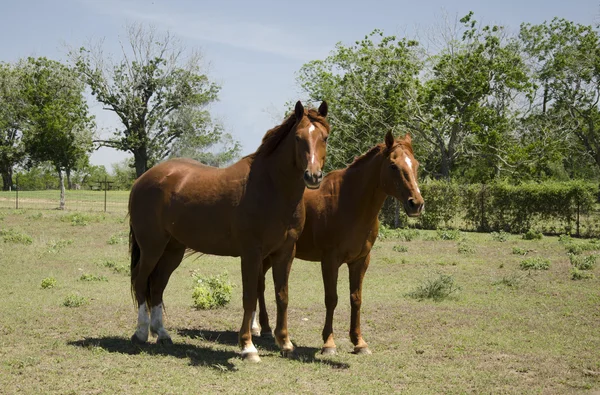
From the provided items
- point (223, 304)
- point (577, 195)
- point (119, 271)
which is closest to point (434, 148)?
point (577, 195)

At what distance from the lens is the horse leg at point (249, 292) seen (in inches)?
279

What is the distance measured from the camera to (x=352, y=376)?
6.59 m

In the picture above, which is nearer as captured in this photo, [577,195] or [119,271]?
[119,271]

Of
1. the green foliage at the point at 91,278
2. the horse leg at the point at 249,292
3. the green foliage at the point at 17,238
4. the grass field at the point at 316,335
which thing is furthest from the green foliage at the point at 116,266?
the horse leg at the point at 249,292

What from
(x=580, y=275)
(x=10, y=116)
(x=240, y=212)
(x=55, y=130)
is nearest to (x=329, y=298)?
(x=240, y=212)

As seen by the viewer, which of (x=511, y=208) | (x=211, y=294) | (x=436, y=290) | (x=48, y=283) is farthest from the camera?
(x=511, y=208)

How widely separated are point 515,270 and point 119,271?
9.71 m

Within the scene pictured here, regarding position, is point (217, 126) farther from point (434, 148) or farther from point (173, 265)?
point (173, 265)

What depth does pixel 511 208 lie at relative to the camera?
88.7 ft

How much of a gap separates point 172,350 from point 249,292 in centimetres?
132

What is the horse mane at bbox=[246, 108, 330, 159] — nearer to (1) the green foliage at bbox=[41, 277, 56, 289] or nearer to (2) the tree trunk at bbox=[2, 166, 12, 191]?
(1) the green foliage at bbox=[41, 277, 56, 289]

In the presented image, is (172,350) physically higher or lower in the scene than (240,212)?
lower

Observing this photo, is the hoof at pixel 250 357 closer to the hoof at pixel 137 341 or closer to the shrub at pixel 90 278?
the hoof at pixel 137 341

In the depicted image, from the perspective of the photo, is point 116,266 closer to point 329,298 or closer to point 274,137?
point 329,298
